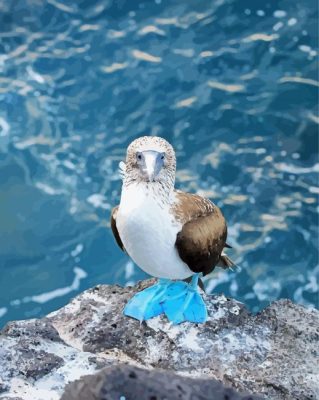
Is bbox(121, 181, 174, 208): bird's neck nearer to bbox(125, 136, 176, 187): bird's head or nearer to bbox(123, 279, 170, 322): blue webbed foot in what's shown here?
bbox(125, 136, 176, 187): bird's head

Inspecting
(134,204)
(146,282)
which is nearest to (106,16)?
(146,282)

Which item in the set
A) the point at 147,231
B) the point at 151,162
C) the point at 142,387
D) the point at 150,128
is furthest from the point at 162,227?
the point at 150,128

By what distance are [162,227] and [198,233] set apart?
117mm

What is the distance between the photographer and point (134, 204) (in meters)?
1.99

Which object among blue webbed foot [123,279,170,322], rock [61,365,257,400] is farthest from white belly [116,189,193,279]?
rock [61,365,257,400]

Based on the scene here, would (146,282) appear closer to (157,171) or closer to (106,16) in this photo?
(157,171)

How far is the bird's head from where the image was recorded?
6.31 ft

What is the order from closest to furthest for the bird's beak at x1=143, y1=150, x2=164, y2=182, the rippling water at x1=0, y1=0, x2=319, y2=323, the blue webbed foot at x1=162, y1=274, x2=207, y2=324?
the bird's beak at x1=143, y1=150, x2=164, y2=182
the blue webbed foot at x1=162, y1=274, x2=207, y2=324
the rippling water at x1=0, y1=0, x2=319, y2=323

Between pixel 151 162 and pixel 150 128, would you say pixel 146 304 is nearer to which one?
pixel 151 162

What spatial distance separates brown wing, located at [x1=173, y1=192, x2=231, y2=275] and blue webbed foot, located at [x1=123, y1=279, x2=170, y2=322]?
18cm

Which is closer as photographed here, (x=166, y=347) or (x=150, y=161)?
(x=150, y=161)

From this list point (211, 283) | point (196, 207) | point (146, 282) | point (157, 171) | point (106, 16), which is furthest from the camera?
point (106, 16)

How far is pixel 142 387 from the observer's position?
1.41 m

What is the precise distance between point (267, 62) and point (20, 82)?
1.66 metres
